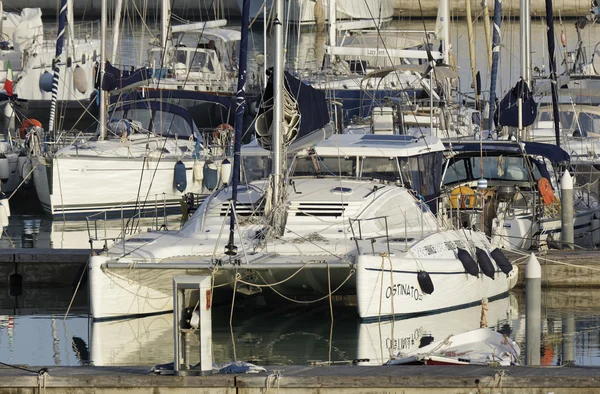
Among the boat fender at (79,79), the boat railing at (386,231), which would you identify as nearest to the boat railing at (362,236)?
the boat railing at (386,231)

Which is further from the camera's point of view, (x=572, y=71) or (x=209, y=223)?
(x=572, y=71)

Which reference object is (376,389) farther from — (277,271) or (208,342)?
(277,271)

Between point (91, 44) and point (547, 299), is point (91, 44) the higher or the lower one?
the higher one

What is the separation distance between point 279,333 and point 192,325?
5317 millimetres

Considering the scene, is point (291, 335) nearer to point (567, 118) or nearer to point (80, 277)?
point (80, 277)

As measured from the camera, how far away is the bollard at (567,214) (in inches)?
782

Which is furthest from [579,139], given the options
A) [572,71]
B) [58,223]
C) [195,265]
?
[195,265]

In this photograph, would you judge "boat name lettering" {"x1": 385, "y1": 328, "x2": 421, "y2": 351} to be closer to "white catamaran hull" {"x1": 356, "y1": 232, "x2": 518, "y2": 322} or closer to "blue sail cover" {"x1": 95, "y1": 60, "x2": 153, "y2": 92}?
"white catamaran hull" {"x1": 356, "y1": 232, "x2": 518, "y2": 322}

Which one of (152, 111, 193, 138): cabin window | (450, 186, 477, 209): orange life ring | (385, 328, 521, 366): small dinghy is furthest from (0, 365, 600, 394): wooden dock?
(152, 111, 193, 138): cabin window

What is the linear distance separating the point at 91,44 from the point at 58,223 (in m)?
17.5

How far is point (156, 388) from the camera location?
10.8m

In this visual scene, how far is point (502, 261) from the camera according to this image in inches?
703

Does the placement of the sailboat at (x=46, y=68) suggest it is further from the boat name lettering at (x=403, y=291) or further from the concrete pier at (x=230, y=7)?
the concrete pier at (x=230, y=7)

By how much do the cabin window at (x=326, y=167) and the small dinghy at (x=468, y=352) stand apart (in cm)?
599
